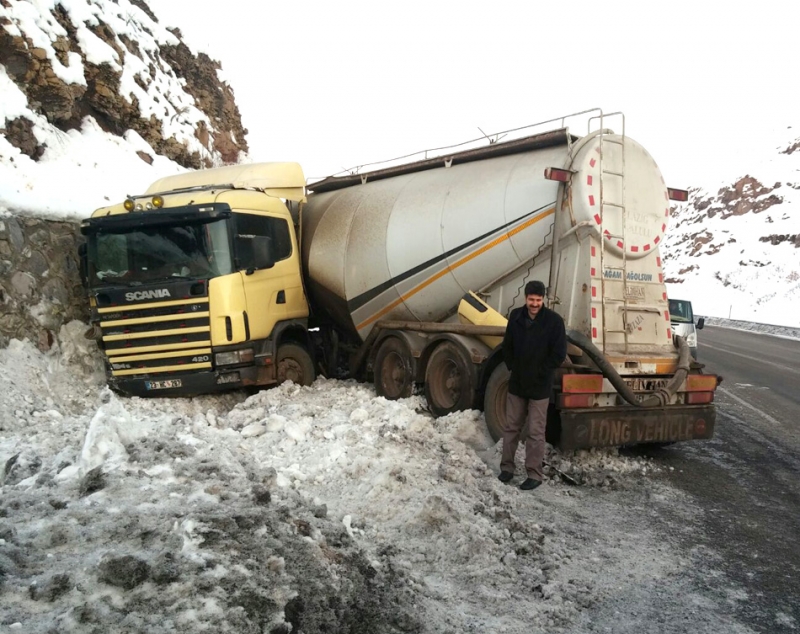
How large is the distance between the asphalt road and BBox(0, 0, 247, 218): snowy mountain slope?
9380 millimetres

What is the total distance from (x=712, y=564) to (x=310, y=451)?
11.2 feet

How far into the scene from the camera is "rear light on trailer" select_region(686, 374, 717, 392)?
6.96 meters

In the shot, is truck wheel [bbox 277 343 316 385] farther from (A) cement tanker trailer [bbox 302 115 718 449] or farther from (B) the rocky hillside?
(B) the rocky hillside

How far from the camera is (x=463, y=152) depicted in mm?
8570

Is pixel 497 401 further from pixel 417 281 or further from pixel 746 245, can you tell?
pixel 746 245

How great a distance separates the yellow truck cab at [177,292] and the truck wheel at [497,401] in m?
3.31

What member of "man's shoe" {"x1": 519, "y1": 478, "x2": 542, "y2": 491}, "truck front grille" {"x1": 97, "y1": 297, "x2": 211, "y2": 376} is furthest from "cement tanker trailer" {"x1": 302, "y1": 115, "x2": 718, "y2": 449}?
"truck front grille" {"x1": 97, "y1": 297, "x2": 211, "y2": 376}

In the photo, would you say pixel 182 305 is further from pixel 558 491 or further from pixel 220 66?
pixel 220 66

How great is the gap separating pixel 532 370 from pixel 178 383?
4.64m

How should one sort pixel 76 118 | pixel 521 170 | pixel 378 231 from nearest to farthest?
pixel 521 170
pixel 378 231
pixel 76 118

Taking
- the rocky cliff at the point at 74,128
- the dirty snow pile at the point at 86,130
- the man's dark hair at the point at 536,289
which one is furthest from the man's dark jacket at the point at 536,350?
the dirty snow pile at the point at 86,130

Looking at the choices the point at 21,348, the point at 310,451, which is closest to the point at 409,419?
the point at 310,451

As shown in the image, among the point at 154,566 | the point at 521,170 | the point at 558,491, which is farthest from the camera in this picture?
the point at 521,170

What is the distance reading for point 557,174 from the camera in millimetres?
6777
